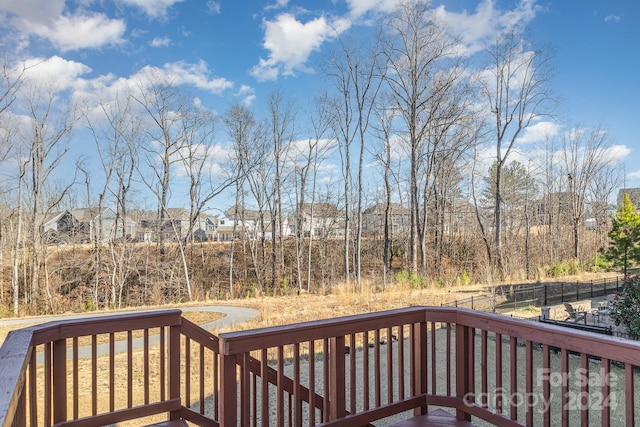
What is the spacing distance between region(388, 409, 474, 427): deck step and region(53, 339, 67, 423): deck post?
176 centimetres

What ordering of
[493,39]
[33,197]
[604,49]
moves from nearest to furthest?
[604,49], [33,197], [493,39]

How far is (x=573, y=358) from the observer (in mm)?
6660

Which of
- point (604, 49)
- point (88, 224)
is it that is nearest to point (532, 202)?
point (604, 49)

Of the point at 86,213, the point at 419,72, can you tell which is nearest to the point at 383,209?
the point at 419,72

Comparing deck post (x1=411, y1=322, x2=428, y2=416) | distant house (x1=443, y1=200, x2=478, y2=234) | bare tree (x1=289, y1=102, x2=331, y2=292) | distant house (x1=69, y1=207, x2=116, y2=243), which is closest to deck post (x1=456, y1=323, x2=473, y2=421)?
deck post (x1=411, y1=322, x2=428, y2=416)

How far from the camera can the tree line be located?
12562mm

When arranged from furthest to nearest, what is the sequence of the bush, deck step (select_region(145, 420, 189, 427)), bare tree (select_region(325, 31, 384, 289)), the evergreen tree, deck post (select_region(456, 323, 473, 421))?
1. bare tree (select_region(325, 31, 384, 289))
2. the evergreen tree
3. the bush
4. deck step (select_region(145, 420, 189, 427))
5. deck post (select_region(456, 323, 473, 421))

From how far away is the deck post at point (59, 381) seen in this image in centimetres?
204

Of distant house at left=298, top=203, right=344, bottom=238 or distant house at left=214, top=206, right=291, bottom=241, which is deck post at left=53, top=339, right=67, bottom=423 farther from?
distant house at left=298, top=203, right=344, bottom=238

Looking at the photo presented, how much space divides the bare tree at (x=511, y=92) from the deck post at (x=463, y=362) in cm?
1233

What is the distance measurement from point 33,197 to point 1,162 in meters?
1.35

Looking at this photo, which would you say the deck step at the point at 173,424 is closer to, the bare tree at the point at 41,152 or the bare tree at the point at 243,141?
the bare tree at the point at 41,152

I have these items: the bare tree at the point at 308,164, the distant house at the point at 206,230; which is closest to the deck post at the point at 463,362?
the bare tree at the point at 308,164

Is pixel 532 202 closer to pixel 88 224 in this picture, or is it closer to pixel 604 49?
pixel 604 49
